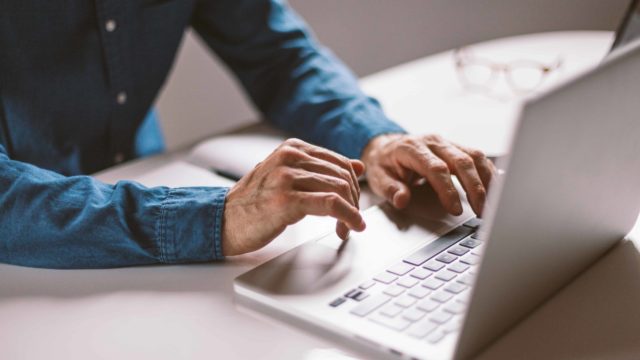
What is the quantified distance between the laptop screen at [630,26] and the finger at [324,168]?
44 cm

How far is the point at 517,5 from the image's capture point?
2.21m

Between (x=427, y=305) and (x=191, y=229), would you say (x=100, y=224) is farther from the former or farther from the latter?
(x=427, y=305)

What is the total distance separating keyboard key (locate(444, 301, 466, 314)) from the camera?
611 millimetres

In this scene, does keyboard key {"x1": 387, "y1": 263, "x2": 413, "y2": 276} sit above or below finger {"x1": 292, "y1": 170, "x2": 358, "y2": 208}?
below

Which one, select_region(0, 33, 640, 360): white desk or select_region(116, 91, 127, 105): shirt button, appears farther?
select_region(116, 91, 127, 105): shirt button

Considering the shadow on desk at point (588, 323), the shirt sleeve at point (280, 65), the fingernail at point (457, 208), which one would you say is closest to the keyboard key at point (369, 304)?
the shadow on desk at point (588, 323)

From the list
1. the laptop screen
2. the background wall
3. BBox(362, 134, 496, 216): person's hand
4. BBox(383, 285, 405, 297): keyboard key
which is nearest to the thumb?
BBox(362, 134, 496, 216): person's hand

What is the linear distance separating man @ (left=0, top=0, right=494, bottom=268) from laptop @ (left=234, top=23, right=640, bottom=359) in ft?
0.19

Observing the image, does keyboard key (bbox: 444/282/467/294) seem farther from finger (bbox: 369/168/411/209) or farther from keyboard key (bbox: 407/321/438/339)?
finger (bbox: 369/168/411/209)

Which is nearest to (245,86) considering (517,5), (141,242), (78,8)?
(78,8)

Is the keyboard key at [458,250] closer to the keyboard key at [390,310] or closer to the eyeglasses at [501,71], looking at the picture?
the keyboard key at [390,310]

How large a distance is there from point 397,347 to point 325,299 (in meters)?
0.10

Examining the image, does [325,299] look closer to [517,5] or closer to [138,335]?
[138,335]

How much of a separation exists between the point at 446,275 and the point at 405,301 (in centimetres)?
7
